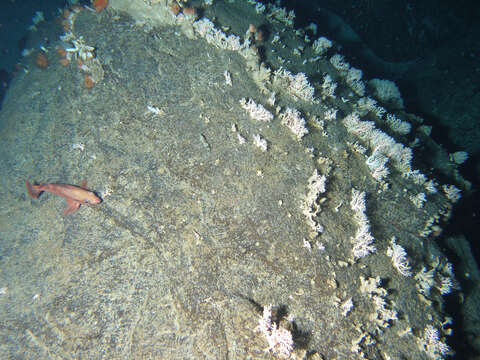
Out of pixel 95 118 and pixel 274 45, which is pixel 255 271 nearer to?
pixel 95 118

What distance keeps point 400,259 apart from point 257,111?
3311mm

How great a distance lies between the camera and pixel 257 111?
14.1ft

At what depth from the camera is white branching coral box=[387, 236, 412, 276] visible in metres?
3.52

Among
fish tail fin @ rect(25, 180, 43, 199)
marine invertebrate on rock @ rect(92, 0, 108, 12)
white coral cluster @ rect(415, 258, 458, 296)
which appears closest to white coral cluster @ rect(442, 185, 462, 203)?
white coral cluster @ rect(415, 258, 458, 296)

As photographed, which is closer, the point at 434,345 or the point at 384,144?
the point at 434,345

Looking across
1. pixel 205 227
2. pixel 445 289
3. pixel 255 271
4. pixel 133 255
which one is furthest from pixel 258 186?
pixel 445 289

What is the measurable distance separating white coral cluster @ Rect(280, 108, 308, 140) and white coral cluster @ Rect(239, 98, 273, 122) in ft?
0.96

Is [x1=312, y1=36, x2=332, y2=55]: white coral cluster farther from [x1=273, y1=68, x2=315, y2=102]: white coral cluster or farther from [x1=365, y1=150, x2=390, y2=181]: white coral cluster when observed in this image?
[x1=365, y1=150, x2=390, y2=181]: white coral cluster

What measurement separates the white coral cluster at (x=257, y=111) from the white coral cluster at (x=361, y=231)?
1982 millimetres

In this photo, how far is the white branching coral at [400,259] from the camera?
139 inches

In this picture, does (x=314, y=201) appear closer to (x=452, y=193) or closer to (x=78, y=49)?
(x=452, y=193)

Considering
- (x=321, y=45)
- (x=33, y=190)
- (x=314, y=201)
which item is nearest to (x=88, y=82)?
(x=33, y=190)

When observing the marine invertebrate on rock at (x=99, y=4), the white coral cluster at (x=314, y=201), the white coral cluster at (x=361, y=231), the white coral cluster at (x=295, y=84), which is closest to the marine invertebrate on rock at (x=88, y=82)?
the marine invertebrate on rock at (x=99, y=4)

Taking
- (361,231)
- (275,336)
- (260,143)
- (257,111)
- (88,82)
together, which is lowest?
(88,82)
